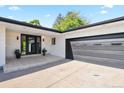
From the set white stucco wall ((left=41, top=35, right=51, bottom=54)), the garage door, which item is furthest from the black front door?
the garage door

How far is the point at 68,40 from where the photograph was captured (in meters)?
13.4

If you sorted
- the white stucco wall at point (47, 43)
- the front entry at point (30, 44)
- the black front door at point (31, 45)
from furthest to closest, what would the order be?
1. the white stucco wall at point (47, 43)
2. the black front door at point (31, 45)
3. the front entry at point (30, 44)

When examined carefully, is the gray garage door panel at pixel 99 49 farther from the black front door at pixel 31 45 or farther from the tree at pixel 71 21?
the tree at pixel 71 21

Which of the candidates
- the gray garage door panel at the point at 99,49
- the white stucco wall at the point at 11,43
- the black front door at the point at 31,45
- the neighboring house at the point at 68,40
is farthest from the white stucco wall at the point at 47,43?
the gray garage door panel at the point at 99,49

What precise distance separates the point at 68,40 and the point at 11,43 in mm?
5289

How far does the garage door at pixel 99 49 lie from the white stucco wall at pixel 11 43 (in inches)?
191

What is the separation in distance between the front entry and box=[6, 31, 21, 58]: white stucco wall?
0.80 meters

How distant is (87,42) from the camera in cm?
1127

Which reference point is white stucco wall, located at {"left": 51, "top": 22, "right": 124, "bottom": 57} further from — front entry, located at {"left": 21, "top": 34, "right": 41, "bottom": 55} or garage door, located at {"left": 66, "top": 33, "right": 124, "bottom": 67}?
front entry, located at {"left": 21, "top": 34, "right": 41, "bottom": 55}

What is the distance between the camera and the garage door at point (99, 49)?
28.8ft

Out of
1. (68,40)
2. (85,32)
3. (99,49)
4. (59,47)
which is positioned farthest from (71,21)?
(99,49)

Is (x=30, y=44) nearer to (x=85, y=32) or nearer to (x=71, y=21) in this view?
(x=85, y=32)
